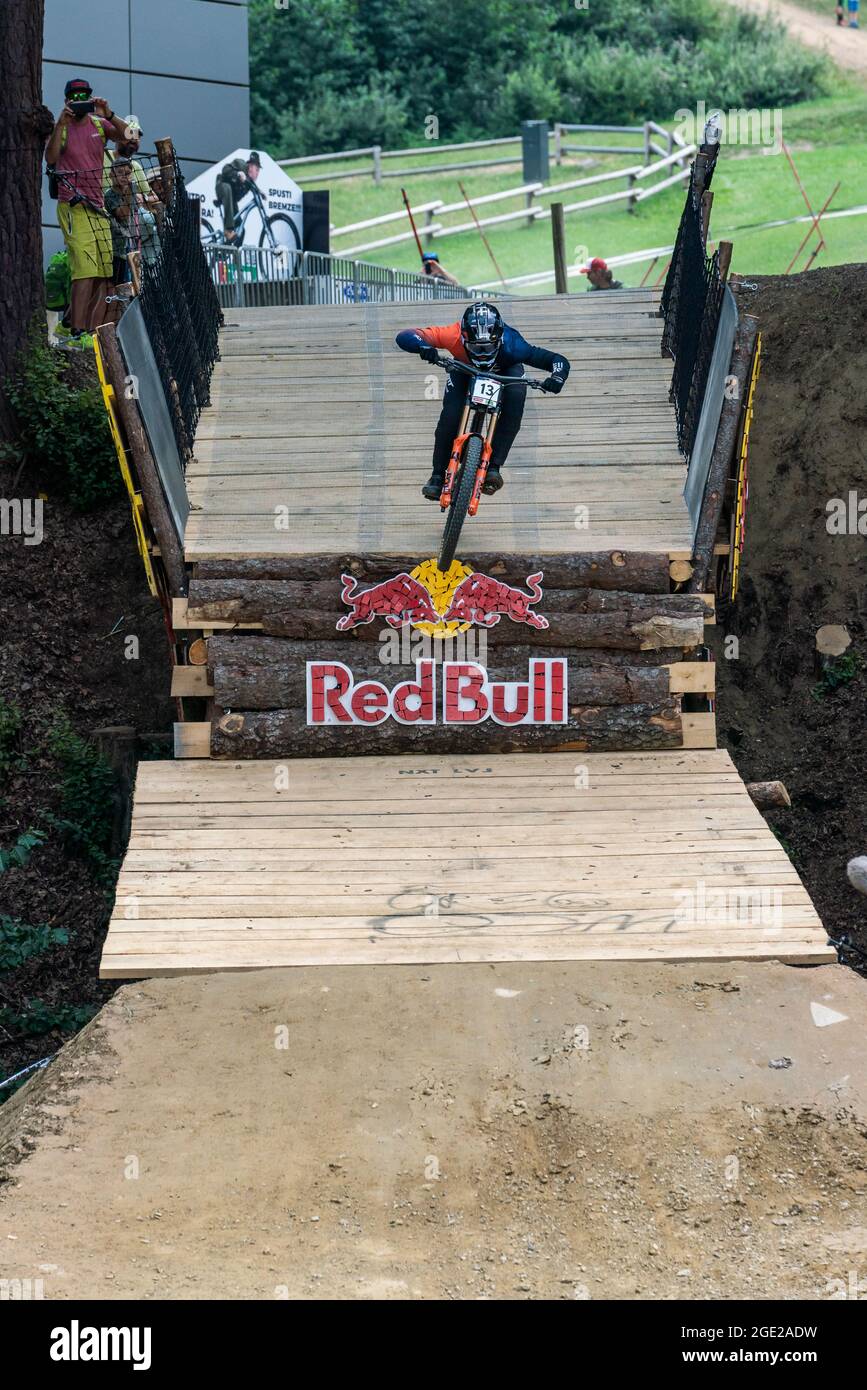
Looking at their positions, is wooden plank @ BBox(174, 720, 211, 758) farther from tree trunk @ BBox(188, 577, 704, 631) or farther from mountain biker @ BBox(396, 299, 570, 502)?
mountain biker @ BBox(396, 299, 570, 502)

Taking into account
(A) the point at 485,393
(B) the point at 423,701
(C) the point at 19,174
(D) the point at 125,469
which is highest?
(C) the point at 19,174

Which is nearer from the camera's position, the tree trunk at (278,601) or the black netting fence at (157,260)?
the tree trunk at (278,601)

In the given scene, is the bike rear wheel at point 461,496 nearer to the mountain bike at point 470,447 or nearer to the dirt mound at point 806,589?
the mountain bike at point 470,447

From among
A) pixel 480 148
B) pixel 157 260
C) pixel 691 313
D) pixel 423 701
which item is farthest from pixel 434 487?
pixel 480 148

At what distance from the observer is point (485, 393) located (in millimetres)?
9594

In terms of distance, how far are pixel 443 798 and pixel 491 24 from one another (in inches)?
1593

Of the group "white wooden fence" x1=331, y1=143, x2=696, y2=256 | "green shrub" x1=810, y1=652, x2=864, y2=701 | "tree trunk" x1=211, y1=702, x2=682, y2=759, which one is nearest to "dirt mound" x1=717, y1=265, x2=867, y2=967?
"green shrub" x1=810, y1=652, x2=864, y2=701

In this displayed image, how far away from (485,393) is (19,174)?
5.51 m

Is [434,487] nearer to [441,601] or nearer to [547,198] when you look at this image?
[441,601]

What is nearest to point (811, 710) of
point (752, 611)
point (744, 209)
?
point (752, 611)

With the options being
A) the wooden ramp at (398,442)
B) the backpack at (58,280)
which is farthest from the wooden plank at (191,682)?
the backpack at (58,280)

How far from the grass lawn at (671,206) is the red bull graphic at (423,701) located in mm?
19877

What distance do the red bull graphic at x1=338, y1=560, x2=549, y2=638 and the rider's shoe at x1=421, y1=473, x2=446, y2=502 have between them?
48cm

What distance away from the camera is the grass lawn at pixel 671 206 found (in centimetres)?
3003
